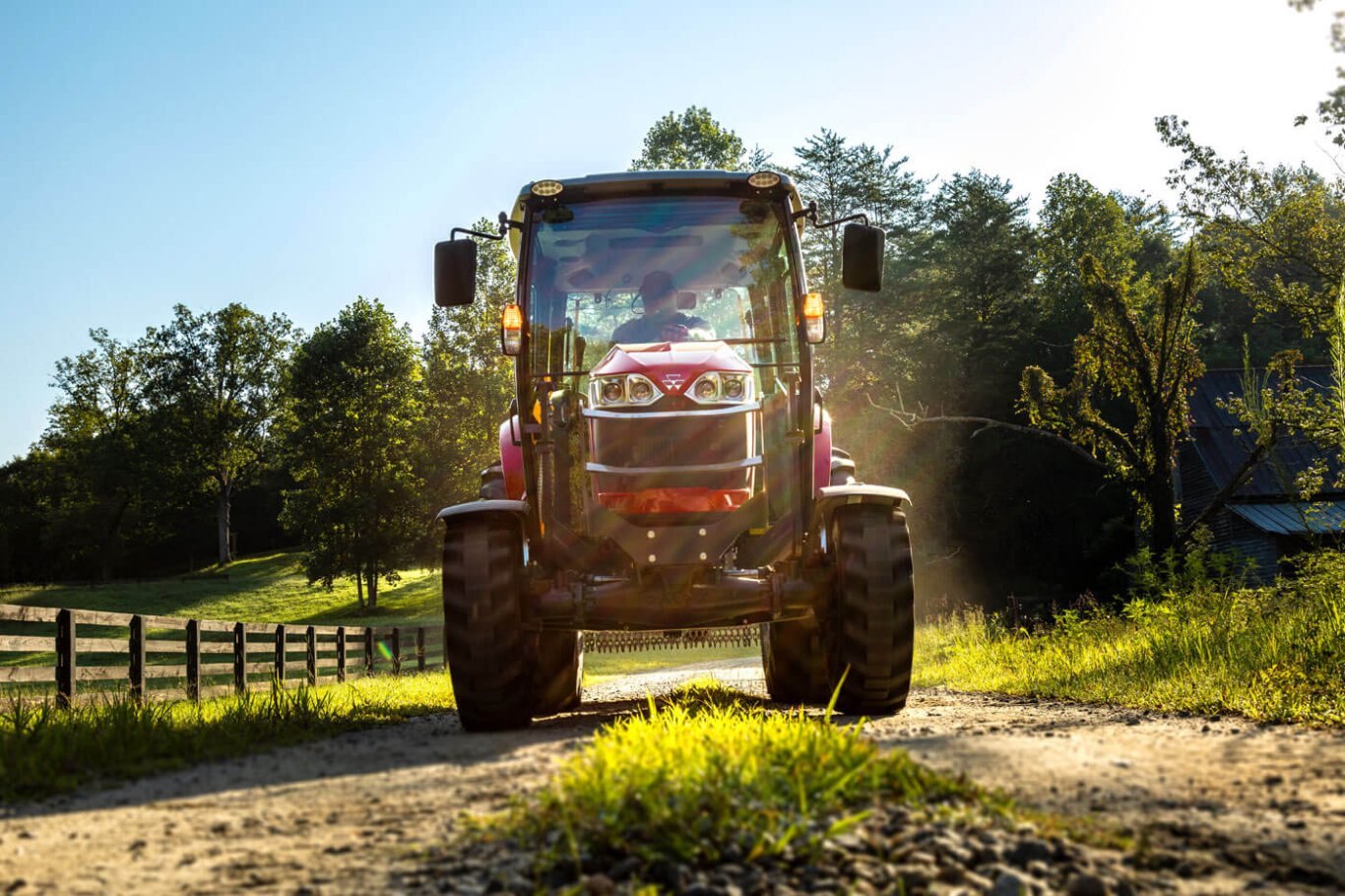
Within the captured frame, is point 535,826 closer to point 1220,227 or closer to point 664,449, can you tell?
point 664,449

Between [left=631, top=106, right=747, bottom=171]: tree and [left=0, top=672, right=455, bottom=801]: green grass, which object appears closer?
[left=0, top=672, right=455, bottom=801]: green grass

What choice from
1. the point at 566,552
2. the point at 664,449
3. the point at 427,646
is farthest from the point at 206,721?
the point at 427,646

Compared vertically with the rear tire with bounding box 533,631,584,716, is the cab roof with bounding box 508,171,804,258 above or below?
above

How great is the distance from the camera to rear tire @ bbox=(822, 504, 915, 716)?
6.79 meters

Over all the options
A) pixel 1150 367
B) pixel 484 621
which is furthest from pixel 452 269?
pixel 1150 367

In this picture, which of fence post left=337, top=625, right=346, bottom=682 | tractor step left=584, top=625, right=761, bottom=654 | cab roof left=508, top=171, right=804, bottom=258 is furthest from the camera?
fence post left=337, top=625, right=346, bottom=682

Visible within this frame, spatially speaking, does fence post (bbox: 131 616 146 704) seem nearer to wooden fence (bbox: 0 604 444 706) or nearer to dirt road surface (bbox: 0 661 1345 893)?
wooden fence (bbox: 0 604 444 706)

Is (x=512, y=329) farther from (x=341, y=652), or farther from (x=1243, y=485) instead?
(x=1243, y=485)

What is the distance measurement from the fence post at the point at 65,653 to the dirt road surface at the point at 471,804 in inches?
176

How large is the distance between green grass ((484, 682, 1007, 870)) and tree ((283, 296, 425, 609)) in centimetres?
3673

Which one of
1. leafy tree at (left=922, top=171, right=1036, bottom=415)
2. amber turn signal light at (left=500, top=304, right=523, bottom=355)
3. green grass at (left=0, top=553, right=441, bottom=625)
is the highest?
leafy tree at (left=922, top=171, right=1036, bottom=415)


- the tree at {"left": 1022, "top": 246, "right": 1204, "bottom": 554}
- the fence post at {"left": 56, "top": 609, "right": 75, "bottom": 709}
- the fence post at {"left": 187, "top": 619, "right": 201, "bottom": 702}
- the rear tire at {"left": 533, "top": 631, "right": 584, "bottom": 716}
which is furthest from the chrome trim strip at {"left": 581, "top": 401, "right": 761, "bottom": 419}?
the tree at {"left": 1022, "top": 246, "right": 1204, "bottom": 554}

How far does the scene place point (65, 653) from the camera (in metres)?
9.27

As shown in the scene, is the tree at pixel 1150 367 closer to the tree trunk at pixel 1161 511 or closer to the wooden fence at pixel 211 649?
the tree trunk at pixel 1161 511
